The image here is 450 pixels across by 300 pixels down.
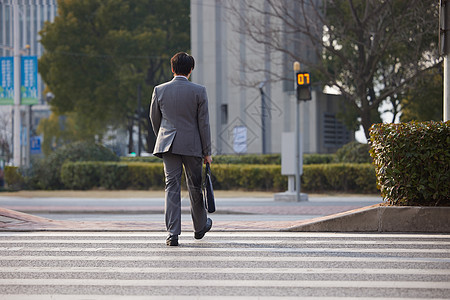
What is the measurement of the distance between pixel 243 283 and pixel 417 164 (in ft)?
11.3

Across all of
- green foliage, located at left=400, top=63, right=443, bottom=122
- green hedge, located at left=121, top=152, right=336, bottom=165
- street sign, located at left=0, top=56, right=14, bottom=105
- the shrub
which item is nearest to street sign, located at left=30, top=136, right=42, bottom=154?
street sign, located at left=0, top=56, right=14, bottom=105

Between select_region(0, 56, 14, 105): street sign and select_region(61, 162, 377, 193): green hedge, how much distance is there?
7448 millimetres

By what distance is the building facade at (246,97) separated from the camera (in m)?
32.3

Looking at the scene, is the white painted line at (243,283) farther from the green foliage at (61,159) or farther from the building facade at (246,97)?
the building facade at (246,97)

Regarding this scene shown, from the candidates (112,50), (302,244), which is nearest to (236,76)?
(112,50)

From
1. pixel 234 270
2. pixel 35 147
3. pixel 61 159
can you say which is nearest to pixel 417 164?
pixel 234 270

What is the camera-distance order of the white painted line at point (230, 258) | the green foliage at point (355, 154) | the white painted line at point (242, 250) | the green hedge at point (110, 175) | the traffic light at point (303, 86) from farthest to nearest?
1. the green hedge at point (110, 175)
2. the green foliage at point (355, 154)
3. the traffic light at point (303, 86)
4. the white painted line at point (242, 250)
5. the white painted line at point (230, 258)

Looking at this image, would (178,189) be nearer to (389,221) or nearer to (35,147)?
(389,221)

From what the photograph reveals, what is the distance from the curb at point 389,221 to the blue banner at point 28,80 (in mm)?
25640

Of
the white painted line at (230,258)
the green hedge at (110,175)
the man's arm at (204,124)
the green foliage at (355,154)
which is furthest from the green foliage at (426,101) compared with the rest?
the white painted line at (230,258)

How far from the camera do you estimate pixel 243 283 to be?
5004 mm

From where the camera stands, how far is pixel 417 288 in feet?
15.7

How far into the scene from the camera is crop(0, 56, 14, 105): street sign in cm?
3198

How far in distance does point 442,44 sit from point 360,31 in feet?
51.3
